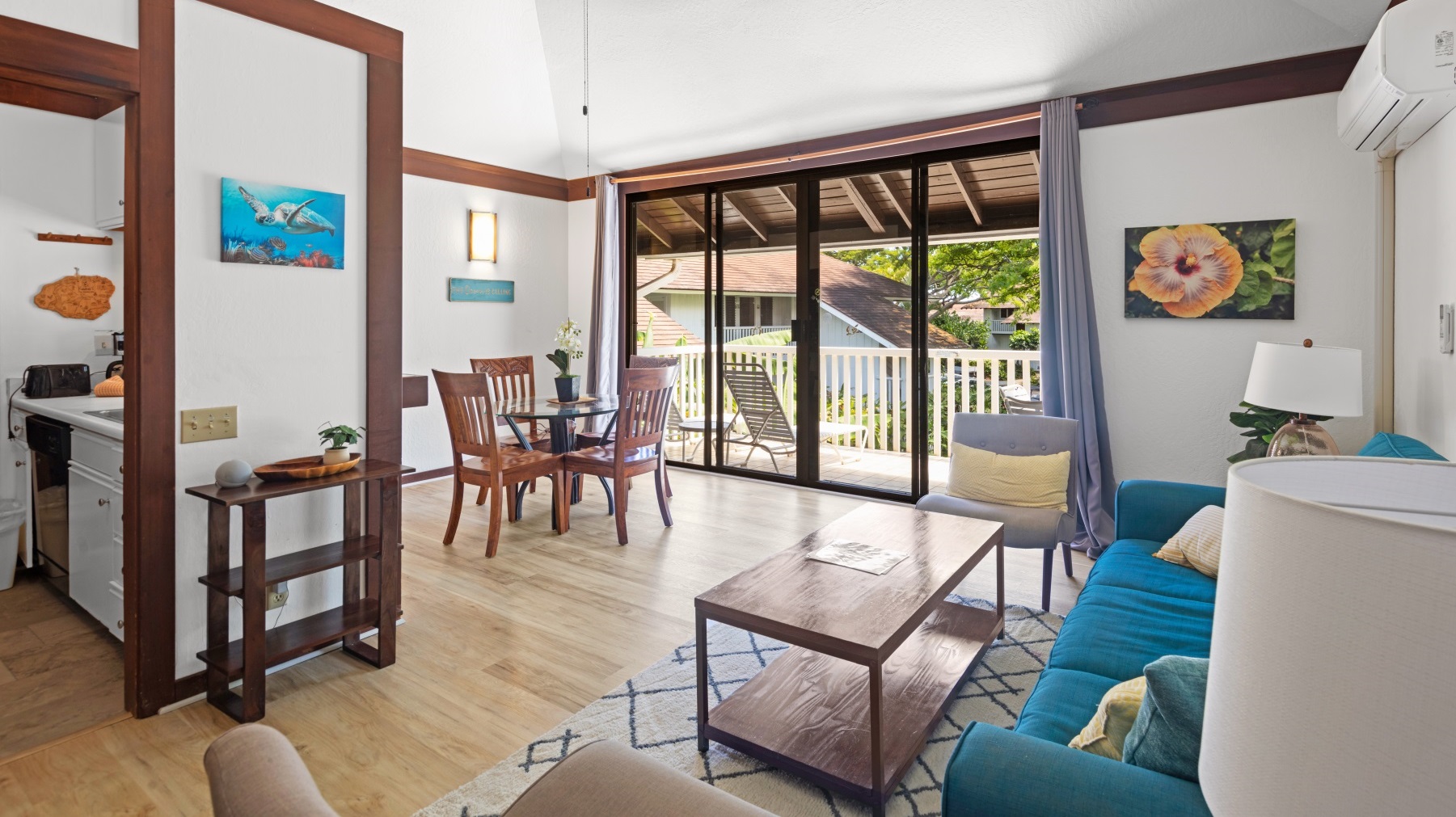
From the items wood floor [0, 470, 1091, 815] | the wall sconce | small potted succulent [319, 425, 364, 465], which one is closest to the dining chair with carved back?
wood floor [0, 470, 1091, 815]

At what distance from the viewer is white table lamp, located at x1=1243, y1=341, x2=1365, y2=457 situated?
273cm

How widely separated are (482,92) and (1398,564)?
6224 millimetres

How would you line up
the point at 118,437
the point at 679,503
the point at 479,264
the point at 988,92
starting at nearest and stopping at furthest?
1. the point at 118,437
2. the point at 988,92
3. the point at 679,503
4. the point at 479,264

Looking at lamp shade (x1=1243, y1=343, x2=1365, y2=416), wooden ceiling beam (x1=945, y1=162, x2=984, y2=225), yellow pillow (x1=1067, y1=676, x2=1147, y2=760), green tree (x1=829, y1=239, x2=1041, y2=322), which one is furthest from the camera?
wooden ceiling beam (x1=945, y1=162, x2=984, y2=225)

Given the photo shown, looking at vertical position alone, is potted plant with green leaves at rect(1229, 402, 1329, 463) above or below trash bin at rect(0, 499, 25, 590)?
above

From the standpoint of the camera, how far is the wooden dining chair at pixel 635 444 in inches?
173

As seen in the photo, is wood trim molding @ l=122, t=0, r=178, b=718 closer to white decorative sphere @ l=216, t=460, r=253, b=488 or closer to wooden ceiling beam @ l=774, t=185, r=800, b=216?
white decorative sphere @ l=216, t=460, r=253, b=488

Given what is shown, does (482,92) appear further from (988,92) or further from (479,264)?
(988,92)

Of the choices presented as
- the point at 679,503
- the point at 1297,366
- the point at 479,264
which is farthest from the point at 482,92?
the point at 1297,366

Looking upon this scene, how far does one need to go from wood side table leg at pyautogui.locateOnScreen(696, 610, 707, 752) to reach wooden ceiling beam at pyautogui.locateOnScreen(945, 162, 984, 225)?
3665 millimetres

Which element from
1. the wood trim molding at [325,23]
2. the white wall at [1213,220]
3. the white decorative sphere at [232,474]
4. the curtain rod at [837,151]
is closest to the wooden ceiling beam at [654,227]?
the curtain rod at [837,151]

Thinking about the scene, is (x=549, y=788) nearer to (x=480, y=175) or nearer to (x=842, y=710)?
(x=842, y=710)

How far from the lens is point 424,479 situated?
6.03 m

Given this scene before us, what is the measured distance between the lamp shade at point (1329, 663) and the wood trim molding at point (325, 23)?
3.12 metres
